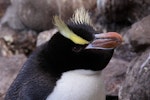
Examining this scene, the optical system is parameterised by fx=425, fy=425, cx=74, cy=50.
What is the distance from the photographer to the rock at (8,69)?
202 centimetres

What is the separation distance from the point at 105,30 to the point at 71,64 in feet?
3.72

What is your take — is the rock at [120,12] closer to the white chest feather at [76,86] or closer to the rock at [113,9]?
the rock at [113,9]

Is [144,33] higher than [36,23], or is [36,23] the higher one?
[144,33]

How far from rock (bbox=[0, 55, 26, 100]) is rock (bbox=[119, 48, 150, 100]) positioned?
2.10 feet

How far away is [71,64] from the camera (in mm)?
1159

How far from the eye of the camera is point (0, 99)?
190 cm

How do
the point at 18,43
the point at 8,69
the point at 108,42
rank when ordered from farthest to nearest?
the point at 18,43, the point at 8,69, the point at 108,42

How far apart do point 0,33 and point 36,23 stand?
0.27 metres

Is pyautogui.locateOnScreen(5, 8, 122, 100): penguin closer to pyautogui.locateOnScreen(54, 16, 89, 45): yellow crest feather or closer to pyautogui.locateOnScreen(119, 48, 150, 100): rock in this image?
pyautogui.locateOnScreen(54, 16, 89, 45): yellow crest feather

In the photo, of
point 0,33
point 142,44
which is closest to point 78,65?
point 142,44

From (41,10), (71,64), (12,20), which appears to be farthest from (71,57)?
(12,20)

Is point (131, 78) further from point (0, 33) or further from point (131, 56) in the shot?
point (0, 33)

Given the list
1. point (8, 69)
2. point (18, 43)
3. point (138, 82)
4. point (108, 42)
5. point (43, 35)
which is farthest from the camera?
point (18, 43)

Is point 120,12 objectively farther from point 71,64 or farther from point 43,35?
point 71,64
